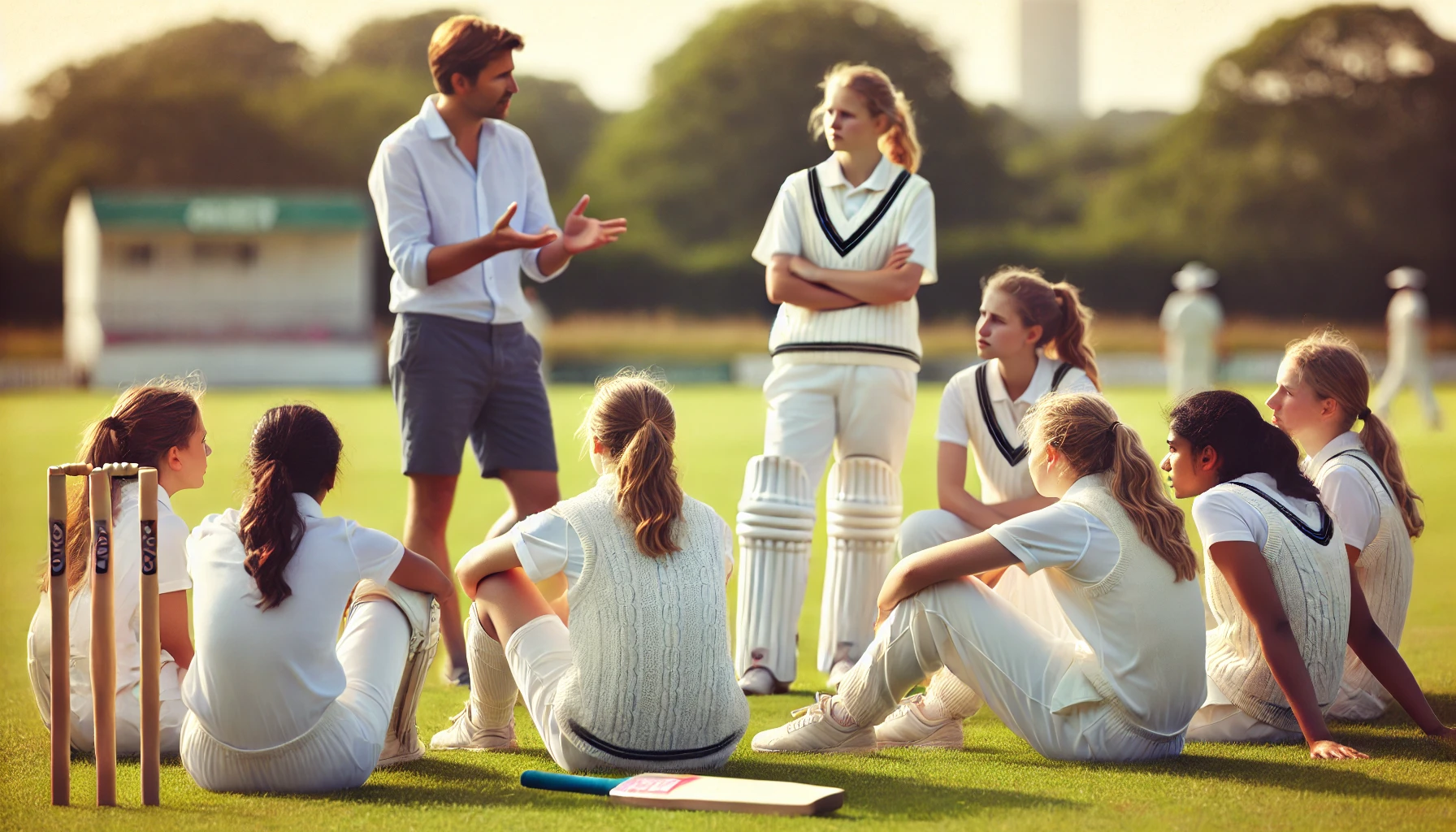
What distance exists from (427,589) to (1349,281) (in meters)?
41.4

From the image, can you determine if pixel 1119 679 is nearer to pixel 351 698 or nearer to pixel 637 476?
pixel 637 476

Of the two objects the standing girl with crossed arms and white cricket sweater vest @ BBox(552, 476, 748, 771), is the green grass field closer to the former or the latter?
white cricket sweater vest @ BBox(552, 476, 748, 771)

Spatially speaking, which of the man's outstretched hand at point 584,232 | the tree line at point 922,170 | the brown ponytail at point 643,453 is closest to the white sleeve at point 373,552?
the brown ponytail at point 643,453

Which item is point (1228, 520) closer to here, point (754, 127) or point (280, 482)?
point (280, 482)

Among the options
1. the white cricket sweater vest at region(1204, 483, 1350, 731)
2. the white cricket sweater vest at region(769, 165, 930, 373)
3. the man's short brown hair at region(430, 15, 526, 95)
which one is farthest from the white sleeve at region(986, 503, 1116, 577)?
the man's short brown hair at region(430, 15, 526, 95)

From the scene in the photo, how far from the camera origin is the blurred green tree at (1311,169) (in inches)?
1635

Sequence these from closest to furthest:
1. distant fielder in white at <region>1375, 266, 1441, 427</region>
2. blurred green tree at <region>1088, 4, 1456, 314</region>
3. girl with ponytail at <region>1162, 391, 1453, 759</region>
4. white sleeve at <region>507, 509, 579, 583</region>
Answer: white sleeve at <region>507, 509, 579, 583</region>, girl with ponytail at <region>1162, 391, 1453, 759</region>, distant fielder in white at <region>1375, 266, 1441, 427</region>, blurred green tree at <region>1088, 4, 1456, 314</region>

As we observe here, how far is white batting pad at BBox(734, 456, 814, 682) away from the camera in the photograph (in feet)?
14.4

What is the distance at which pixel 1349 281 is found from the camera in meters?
40.4

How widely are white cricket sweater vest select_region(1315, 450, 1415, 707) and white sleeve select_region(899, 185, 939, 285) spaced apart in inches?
55.5

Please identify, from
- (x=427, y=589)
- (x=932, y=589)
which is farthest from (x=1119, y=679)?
(x=427, y=589)

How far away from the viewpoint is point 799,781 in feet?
10.2

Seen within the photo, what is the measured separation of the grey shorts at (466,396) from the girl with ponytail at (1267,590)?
188cm

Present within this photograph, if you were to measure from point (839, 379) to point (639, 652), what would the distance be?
5.54ft
